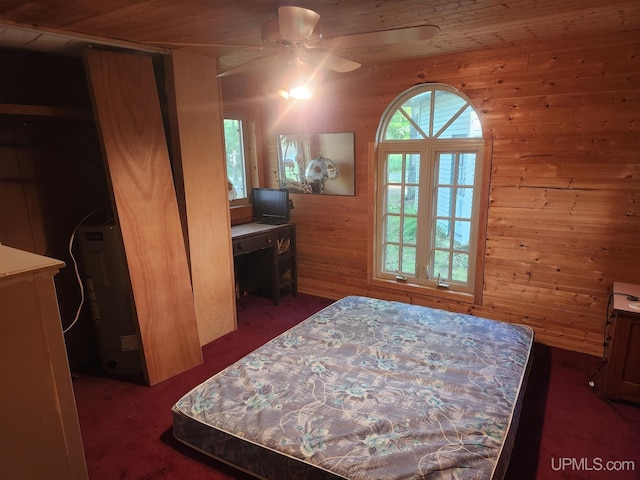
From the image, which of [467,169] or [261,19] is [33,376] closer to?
[261,19]

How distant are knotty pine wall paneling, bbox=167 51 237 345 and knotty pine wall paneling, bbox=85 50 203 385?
18cm

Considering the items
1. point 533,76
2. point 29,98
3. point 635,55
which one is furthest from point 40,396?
point 635,55

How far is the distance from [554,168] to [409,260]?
1.47 metres

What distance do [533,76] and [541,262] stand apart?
142cm

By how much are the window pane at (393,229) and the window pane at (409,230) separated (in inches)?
2.4

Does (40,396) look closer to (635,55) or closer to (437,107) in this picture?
(437,107)

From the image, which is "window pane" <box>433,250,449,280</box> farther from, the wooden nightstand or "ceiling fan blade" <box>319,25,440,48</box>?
"ceiling fan blade" <box>319,25,440,48</box>

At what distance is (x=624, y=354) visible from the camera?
2.43 meters

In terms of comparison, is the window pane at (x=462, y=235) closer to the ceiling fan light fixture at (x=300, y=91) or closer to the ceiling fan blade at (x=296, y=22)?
the ceiling fan light fixture at (x=300, y=91)

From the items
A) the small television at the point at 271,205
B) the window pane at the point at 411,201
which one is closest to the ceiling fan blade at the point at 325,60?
the window pane at the point at 411,201

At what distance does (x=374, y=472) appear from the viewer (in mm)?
1626

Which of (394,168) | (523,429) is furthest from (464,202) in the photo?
(523,429)

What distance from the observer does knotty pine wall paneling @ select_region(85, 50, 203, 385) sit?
2580mm

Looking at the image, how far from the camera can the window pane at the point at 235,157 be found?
14.0 feet
